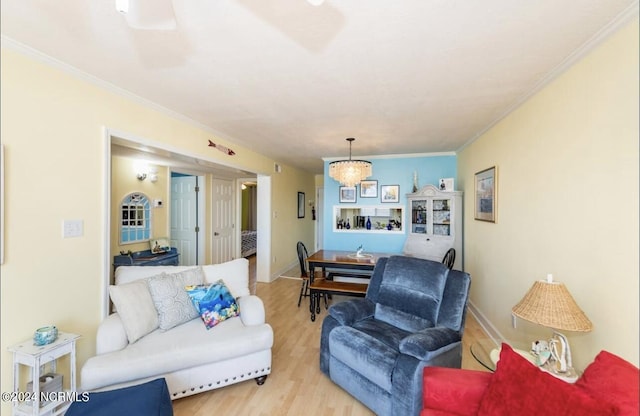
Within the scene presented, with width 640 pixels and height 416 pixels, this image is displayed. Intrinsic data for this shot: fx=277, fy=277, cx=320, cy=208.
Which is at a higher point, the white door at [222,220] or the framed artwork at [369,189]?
the framed artwork at [369,189]

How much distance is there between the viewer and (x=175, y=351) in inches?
73.4

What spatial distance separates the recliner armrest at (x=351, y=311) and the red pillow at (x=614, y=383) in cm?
140

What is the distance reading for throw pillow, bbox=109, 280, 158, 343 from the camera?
6.35 feet

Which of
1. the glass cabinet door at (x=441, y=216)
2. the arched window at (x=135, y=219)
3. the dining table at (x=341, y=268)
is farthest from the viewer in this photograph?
the glass cabinet door at (x=441, y=216)

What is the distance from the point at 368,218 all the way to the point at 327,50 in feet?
12.1

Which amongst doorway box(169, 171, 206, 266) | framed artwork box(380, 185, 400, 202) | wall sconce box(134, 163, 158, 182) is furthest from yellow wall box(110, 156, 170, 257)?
framed artwork box(380, 185, 400, 202)

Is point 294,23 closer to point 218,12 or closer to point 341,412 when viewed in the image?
point 218,12

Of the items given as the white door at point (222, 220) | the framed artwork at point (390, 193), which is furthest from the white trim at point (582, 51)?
the white door at point (222, 220)

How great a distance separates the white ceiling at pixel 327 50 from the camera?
133 centimetres

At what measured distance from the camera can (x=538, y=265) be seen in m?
2.11

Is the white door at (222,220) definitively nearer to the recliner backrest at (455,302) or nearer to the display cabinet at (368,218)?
the display cabinet at (368,218)

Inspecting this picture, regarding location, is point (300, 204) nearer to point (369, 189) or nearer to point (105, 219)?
point (369, 189)

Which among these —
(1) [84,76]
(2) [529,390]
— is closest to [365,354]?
(2) [529,390]

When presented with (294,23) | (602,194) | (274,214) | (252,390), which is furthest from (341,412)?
(274,214)
